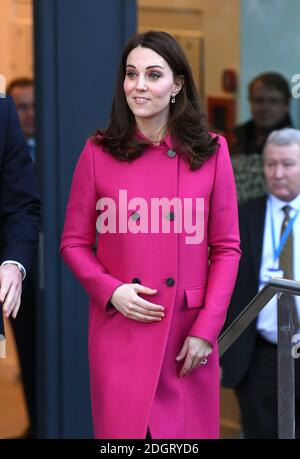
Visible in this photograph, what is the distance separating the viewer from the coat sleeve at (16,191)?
3426 mm

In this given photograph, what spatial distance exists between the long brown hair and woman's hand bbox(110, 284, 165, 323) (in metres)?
0.42

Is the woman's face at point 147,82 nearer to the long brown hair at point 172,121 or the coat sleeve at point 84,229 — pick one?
the long brown hair at point 172,121

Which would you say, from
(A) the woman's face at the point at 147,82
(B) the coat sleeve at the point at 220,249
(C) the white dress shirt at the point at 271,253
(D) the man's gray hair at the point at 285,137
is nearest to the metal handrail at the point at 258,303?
(B) the coat sleeve at the point at 220,249

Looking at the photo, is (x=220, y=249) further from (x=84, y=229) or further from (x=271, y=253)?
(x=271, y=253)

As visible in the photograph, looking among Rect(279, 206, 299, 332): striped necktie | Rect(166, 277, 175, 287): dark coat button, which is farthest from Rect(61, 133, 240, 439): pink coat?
Rect(279, 206, 299, 332): striped necktie

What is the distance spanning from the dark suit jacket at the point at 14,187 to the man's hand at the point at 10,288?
114mm

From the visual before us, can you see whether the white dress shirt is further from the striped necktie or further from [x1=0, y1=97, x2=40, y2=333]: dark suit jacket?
[x1=0, y1=97, x2=40, y2=333]: dark suit jacket

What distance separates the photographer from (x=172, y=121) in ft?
11.5

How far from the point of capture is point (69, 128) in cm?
512

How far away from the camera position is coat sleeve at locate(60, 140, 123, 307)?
3439 millimetres

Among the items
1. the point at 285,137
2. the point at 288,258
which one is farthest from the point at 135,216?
the point at 285,137
